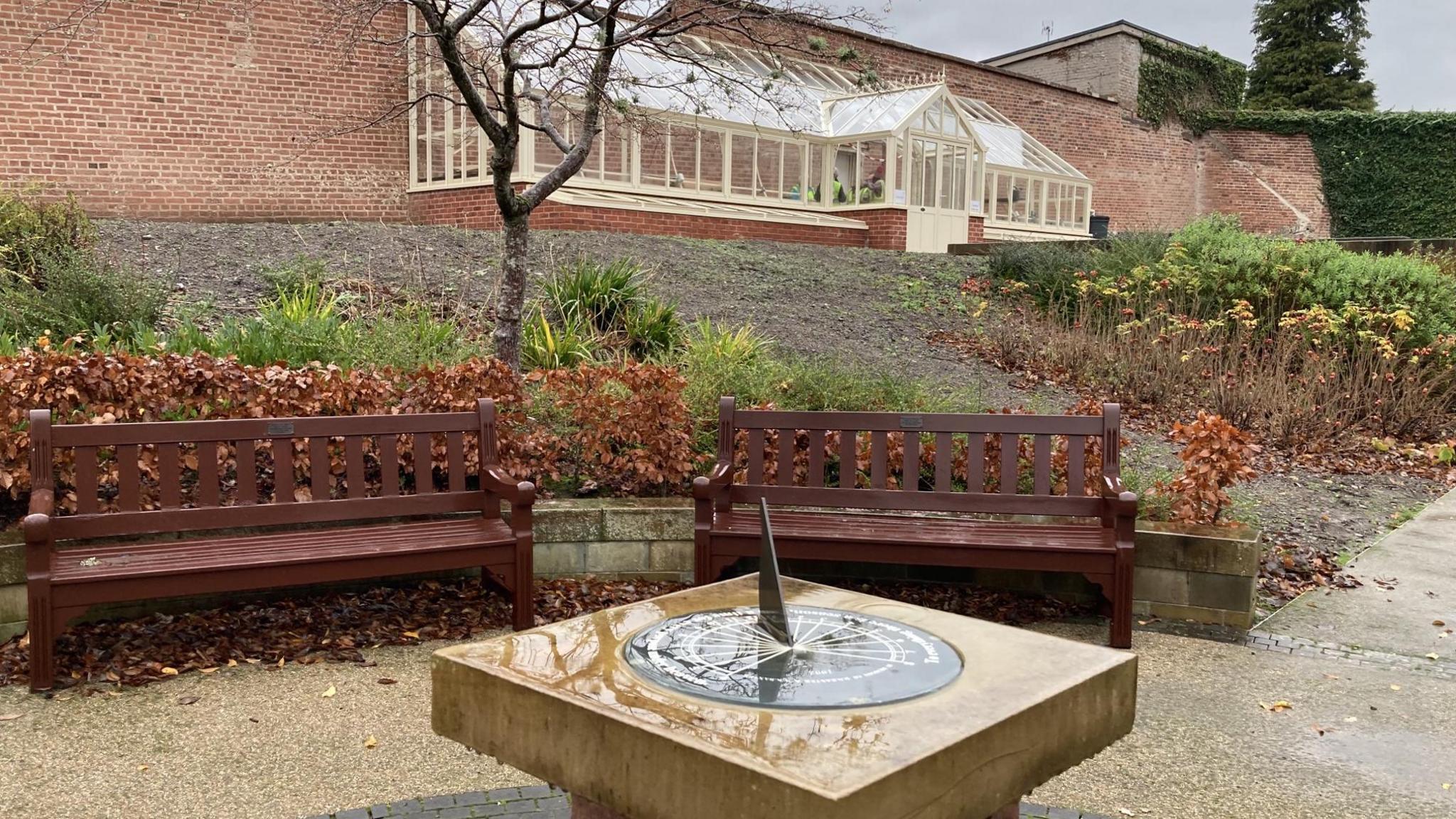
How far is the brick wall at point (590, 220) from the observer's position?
14.7m

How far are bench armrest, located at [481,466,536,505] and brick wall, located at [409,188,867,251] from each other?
9318 millimetres

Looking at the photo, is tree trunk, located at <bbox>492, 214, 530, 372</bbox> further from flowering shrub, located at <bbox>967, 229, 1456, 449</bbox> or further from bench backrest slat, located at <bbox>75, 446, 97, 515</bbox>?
flowering shrub, located at <bbox>967, 229, 1456, 449</bbox>

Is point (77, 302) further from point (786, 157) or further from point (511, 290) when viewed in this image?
point (786, 157)

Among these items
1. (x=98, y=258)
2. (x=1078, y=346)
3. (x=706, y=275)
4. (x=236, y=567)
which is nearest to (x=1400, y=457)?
(x=1078, y=346)

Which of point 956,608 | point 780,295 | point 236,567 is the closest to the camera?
point 236,567

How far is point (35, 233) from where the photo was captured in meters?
8.95

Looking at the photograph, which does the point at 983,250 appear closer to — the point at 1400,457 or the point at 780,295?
the point at 780,295

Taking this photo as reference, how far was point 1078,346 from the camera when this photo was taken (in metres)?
10.7

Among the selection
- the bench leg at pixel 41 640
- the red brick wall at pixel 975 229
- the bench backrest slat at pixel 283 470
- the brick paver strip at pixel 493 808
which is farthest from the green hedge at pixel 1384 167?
the bench leg at pixel 41 640

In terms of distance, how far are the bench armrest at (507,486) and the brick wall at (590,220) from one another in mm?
9318

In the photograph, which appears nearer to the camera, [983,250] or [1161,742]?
[1161,742]

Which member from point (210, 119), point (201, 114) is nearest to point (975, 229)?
point (210, 119)

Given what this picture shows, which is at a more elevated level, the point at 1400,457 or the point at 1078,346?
the point at 1078,346

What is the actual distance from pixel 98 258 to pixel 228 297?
136 centimetres
